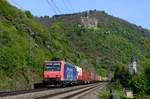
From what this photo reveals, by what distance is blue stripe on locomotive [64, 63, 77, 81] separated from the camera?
2437 inches

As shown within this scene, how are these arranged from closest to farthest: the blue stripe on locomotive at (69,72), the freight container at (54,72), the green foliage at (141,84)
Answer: the green foliage at (141,84)
the freight container at (54,72)
the blue stripe on locomotive at (69,72)

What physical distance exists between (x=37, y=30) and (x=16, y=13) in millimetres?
5480

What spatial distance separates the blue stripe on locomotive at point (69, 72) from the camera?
203 ft

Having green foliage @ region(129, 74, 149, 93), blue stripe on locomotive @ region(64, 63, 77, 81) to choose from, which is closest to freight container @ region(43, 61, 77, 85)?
blue stripe on locomotive @ region(64, 63, 77, 81)

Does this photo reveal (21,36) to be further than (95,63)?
No

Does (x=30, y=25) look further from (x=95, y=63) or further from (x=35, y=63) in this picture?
(x=95, y=63)

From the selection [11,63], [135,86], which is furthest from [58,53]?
[135,86]

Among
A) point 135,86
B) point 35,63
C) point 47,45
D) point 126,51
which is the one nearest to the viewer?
point 135,86

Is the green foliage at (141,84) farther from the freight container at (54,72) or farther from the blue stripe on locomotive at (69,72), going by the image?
the blue stripe on locomotive at (69,72)

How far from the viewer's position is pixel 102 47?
19138cm

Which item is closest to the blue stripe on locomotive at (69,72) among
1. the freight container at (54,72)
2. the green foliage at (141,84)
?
the freight container at (54,72)

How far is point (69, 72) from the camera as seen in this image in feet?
→ 214

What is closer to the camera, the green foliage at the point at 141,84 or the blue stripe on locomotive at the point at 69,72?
the green foliage at the point at 141,84

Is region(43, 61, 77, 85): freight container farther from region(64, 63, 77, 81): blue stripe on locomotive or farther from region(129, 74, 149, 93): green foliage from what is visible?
region(129, 74, 149, 93): green foliage
